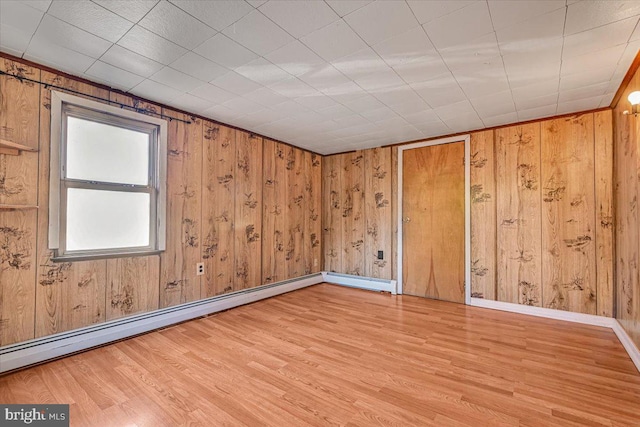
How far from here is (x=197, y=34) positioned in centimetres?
174

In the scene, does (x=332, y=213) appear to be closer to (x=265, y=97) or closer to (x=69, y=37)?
(x=265, y=97)

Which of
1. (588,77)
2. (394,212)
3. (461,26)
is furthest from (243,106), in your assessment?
(588,77)

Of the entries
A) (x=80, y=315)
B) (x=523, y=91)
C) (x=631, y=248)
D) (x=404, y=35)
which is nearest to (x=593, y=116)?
(x=523, y=91)

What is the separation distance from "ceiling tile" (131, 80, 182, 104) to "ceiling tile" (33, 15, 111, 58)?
46cm

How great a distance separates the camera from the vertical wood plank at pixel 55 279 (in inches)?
84.0

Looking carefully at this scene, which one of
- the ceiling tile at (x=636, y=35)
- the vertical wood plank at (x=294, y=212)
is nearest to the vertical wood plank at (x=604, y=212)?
the ceiling tile at (x=636, y=35)

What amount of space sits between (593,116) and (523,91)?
115 cm

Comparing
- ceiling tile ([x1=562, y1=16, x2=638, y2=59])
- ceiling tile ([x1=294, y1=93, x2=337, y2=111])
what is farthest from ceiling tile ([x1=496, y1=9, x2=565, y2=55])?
ceiling tile ([x1=294, y1=93, x2=337, y2=111])

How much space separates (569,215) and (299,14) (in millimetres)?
3460

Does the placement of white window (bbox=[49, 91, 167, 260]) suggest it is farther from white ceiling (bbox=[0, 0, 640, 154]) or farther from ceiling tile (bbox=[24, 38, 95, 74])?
white ceiling (bbox=[0, 0, 640, 154])

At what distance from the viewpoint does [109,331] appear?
2416mm

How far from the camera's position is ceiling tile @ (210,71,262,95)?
7.48 feet

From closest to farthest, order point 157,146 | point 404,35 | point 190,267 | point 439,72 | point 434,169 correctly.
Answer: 1. point 404,35
2. point 439,72
3. point 157,146
4. point 190,267
5. point 434,169

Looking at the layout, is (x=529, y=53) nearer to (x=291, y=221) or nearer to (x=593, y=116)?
(x=593, y=116)
